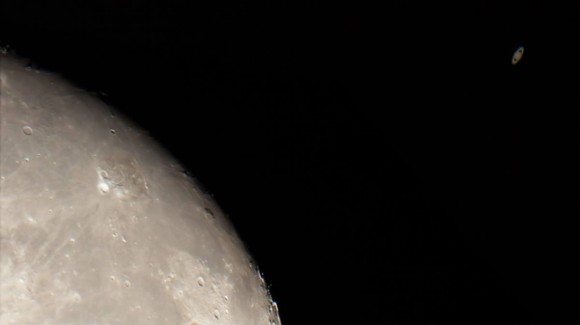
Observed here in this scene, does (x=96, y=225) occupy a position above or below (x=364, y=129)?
below

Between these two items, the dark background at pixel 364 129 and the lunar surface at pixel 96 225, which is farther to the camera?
the dark background at pixel 364 129

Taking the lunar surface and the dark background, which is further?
the dark background

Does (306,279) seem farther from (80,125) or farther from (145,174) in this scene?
(80,125)

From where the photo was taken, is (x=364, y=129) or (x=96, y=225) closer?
(x=96, y=225)
